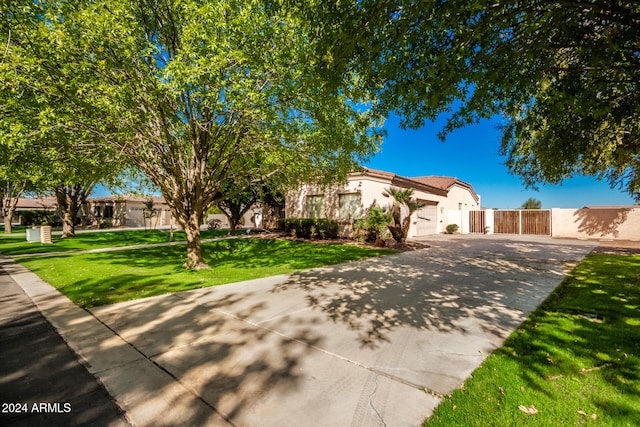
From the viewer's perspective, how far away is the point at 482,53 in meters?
4.84

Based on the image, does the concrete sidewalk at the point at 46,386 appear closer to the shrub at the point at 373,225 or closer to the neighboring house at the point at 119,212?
the shrub at the point at 373,225

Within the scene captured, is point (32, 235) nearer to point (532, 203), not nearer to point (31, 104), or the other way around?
point (31, 104)

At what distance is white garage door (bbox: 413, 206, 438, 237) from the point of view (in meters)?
20.8

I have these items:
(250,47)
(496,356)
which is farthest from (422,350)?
(250,47)

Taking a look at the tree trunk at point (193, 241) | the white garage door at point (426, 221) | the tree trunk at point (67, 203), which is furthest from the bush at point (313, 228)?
the tree trunk at point (67, 203)

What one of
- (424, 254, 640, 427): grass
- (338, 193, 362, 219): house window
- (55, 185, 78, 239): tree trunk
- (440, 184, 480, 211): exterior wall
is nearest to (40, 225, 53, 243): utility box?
(55, 185, 78, 239): tree trunk

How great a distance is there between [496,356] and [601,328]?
226 cm

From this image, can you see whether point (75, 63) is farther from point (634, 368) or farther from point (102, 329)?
point (634, 368)

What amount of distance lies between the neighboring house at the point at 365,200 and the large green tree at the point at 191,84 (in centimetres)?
539

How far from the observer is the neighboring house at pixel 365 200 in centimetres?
1741

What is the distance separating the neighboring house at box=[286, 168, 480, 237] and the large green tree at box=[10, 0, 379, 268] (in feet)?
17.7

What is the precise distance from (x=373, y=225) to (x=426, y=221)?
848 cm

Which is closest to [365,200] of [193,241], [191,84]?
[193,241]

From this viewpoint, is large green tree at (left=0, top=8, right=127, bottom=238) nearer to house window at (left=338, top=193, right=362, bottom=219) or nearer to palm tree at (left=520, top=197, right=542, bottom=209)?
house window at (left=338, top=193, right=362, bottom=219)
